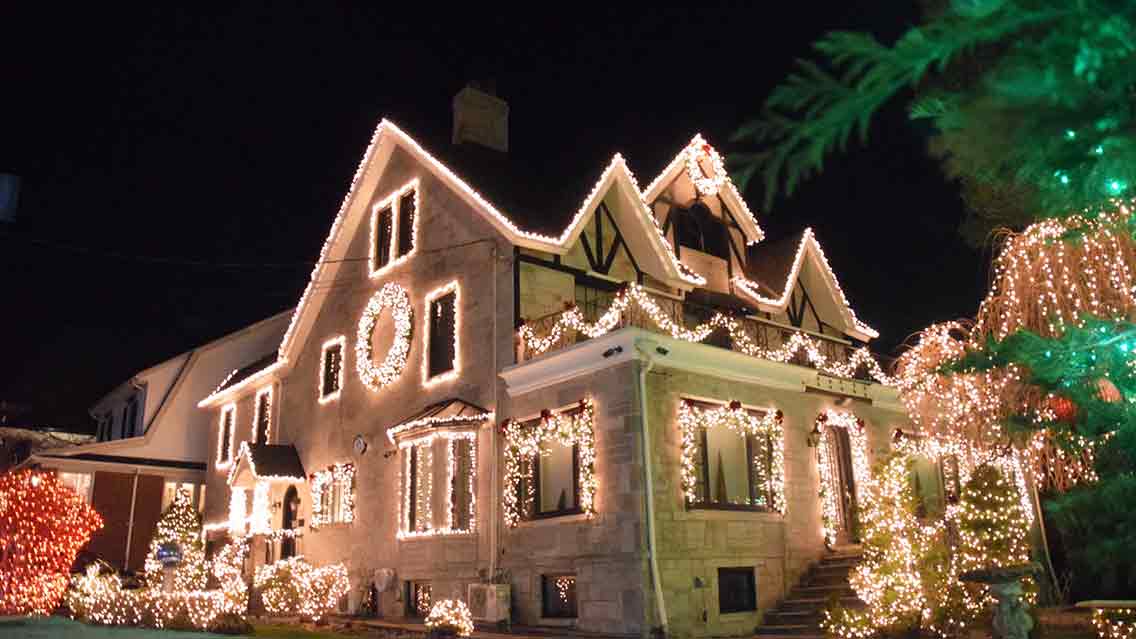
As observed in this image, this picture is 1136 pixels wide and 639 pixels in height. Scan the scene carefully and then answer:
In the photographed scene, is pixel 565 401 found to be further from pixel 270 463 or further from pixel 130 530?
pixel 130 530

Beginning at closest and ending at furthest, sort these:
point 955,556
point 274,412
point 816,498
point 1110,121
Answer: point 1110,121 < point 955,556 < point 816,498 < point 274,412

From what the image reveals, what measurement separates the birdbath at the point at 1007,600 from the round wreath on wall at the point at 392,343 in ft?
40.6

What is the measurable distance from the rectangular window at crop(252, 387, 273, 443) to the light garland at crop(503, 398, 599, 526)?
1148 centimetres

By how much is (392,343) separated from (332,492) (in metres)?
4.21

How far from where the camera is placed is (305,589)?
1942 cm

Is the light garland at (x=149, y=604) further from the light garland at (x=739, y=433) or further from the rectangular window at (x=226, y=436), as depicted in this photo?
the light garland at (x=739, y=433)

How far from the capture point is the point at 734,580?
14680mm

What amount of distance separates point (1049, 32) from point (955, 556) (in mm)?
10868

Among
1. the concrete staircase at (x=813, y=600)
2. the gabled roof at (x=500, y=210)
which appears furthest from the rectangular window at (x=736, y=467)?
the gabled roof at (x=500, y=210)

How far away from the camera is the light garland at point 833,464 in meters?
16.8

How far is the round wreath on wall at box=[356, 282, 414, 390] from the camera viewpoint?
757 inches

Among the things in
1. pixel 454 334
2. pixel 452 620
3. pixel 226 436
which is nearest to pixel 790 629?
pixel 452 620

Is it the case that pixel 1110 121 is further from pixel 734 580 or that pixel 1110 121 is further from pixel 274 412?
pixel 274 412

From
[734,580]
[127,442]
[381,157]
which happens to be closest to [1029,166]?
[734,580]
